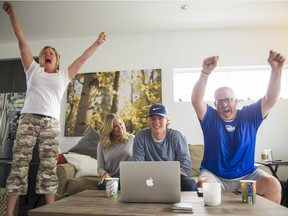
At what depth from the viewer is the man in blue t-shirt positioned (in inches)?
65.5

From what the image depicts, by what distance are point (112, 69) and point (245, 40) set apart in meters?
1.95

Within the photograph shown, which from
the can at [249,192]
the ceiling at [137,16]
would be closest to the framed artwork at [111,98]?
the ceiling at [137,16]

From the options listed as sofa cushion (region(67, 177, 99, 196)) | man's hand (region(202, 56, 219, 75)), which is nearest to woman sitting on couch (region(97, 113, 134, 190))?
sofa cushion (region(67, 177, 99, 196))

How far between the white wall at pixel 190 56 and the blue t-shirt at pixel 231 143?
146cm

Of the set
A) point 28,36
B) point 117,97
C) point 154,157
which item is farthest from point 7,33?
point 154,157

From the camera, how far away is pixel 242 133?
1.72m

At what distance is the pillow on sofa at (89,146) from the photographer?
285 cm

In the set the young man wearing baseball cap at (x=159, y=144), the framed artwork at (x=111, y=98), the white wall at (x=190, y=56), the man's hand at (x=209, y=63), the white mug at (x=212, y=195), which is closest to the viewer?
the white mug at (x=212, y=195)

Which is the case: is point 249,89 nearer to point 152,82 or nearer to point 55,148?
point 152,82

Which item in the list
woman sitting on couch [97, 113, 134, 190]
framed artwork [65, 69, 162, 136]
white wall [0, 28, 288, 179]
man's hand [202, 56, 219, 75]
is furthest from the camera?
framed artwork [65, 69, 162, 136]

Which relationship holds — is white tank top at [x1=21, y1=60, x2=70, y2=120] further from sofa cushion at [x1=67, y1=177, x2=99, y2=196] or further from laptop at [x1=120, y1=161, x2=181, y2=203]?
laptop at [x1=120, y1=161, x2=181, y2=203]

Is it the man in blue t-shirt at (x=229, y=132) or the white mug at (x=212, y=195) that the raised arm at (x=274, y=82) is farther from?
the white mug at (x=212, y=195)

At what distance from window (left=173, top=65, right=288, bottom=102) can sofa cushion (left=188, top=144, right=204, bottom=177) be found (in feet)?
A: 2.57

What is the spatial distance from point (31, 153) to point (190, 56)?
246cm
